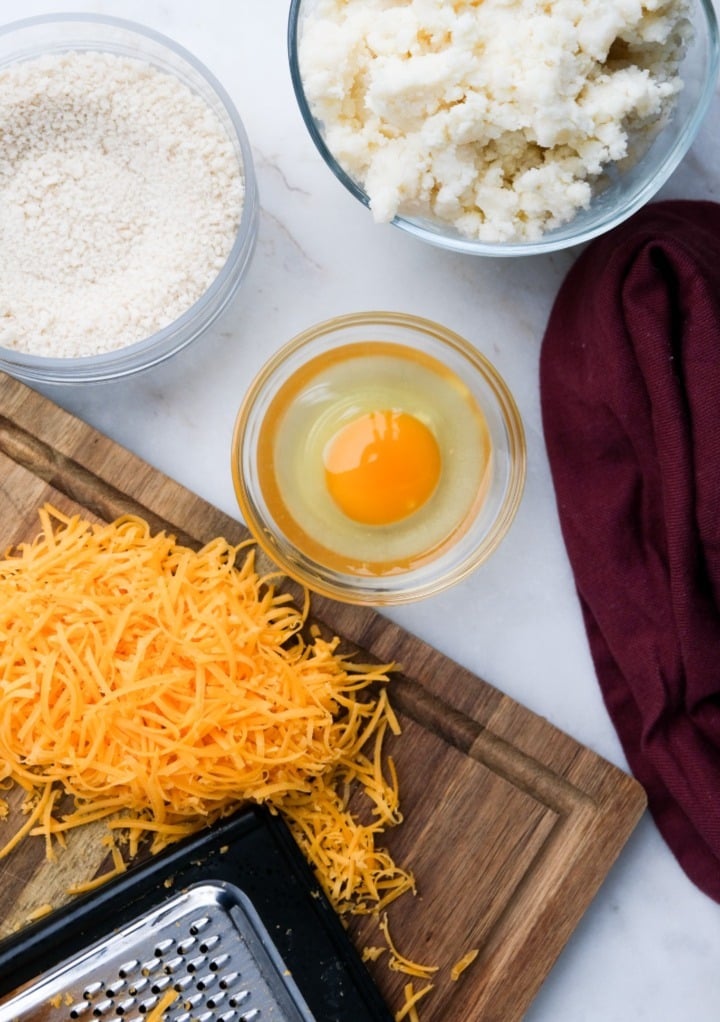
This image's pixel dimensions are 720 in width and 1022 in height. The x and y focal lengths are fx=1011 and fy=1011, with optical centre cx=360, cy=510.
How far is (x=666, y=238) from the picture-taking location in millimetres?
1582

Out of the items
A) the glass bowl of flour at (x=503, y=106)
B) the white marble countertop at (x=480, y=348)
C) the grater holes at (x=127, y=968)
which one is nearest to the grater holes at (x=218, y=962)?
the grater holes at (x=127, y=968)

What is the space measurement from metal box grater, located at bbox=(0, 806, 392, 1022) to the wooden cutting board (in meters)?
0.14

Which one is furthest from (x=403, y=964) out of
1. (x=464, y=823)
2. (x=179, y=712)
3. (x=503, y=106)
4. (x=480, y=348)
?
(x=503, y=106)

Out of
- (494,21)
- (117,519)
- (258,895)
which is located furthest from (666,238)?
(258,895)

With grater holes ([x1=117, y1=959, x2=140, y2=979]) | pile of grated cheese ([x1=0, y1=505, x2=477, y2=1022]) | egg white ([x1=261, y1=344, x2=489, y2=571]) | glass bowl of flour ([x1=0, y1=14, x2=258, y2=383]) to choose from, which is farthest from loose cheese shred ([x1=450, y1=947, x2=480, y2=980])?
glass bowl of flour ([x1=0, y1=14, x2=258, y2=383])

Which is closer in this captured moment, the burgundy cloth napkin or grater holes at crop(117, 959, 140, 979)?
grater holes at crop(117, 959, 140, 979)

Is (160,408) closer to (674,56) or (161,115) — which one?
(161,115)

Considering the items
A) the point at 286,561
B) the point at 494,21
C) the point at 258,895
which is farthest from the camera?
the point at 286,561

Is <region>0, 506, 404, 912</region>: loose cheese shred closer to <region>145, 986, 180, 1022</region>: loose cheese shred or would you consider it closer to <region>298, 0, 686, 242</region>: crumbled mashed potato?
<region>145, 986, 180, 1022</region>: loose cheese shred

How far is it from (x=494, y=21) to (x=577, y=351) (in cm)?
53

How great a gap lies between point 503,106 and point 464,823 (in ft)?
3.59

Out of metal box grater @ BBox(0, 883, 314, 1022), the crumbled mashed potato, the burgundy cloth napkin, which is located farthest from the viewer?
the burgundy cloth napkin

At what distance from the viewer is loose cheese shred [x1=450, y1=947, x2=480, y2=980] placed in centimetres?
161

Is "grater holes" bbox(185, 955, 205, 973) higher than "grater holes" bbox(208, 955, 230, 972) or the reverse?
the reverse
